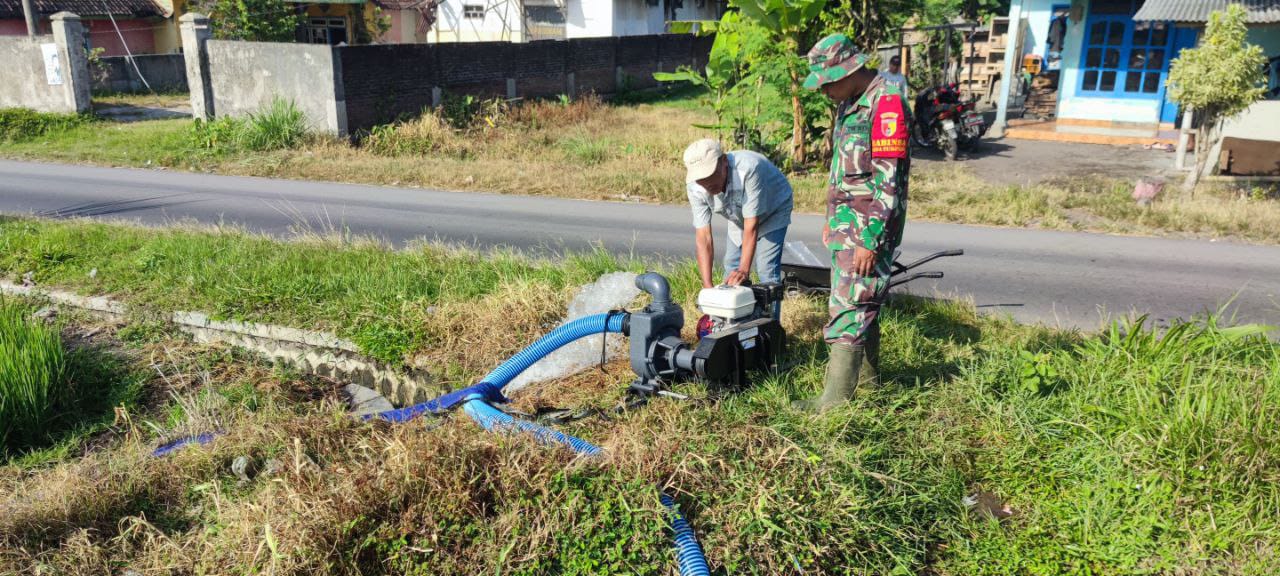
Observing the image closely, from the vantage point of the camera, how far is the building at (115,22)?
1034 inches

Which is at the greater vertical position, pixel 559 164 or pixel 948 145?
pixel 948 145

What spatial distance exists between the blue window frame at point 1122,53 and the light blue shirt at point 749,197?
13.5 metres

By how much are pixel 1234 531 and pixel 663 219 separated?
7.45 meters

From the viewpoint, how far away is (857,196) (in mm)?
4105

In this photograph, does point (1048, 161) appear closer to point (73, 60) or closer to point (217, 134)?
point (217, 134)

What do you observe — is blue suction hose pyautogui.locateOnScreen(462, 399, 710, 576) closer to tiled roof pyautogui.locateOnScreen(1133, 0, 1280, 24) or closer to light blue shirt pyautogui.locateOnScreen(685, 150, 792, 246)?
light blue shirt pyautogui.locateOnScreen(685, 150, 792, 246)

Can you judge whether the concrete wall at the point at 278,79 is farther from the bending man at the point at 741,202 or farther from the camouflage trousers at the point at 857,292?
the camouflage trousers at the point at 857,292

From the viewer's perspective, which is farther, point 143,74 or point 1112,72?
point 143,74

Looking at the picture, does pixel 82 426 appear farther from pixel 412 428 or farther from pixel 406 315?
pixel 412 428

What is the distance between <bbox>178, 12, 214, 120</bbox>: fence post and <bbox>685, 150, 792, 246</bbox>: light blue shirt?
1470 cm

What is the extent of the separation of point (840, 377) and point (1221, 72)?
29.0ft

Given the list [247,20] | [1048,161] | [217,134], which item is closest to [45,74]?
[247,20]

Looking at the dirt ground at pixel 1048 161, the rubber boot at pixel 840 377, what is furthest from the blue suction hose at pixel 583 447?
the dirt ground at pixel 1048 161

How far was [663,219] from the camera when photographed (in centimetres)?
1037
